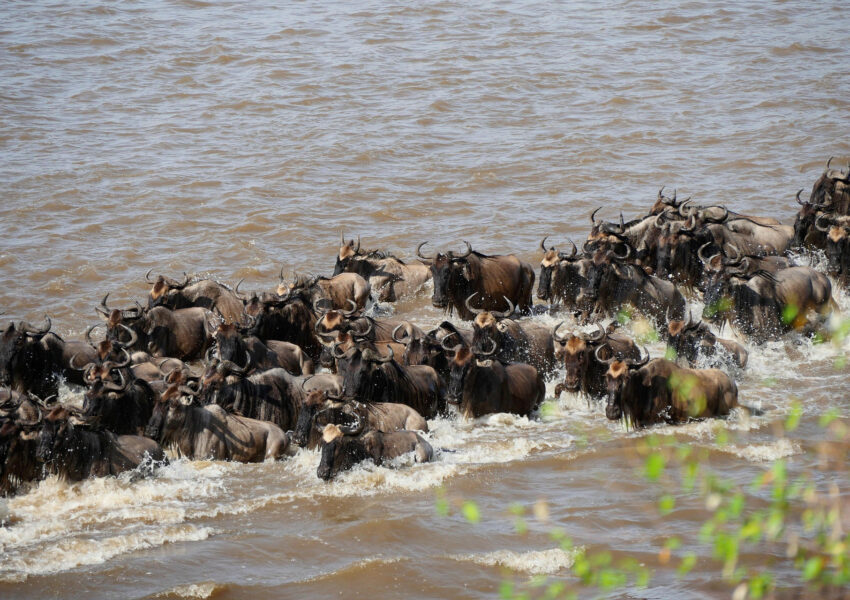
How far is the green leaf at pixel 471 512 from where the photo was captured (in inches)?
391

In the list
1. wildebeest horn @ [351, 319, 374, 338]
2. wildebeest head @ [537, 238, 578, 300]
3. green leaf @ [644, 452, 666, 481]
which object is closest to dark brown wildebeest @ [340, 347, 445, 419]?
wildebeest horn @ [351, 319, 374, 338]

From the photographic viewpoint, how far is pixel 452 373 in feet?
39.2

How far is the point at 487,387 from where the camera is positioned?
12.1 metres

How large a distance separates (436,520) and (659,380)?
127 inches

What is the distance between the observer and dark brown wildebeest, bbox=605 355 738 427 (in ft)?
38.2

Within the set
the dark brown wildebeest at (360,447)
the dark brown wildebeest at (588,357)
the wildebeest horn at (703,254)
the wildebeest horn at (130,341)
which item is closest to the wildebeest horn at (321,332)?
the wildebeest horn at (130,341)

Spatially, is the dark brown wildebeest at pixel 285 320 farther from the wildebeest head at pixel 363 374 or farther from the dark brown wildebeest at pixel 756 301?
the dark brown wildebeest at pixel 756 301

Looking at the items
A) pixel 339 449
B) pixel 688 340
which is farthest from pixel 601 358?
pixel 339 449

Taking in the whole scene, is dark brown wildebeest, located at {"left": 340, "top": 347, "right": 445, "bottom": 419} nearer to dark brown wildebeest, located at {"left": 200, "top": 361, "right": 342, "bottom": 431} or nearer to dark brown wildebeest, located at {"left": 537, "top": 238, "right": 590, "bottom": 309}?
dark brown wildebeest, located at {"left": 200, "top": 361, "right": 342, "bottom": 431}

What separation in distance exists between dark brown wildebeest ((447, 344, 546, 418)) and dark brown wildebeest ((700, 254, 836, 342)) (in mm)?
3094

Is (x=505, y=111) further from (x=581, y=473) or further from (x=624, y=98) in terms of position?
(x=581, y=473)

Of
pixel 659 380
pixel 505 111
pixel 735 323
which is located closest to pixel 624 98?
pixel 505 111

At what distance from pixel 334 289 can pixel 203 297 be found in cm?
177

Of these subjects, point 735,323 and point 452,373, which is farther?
point 735,323
